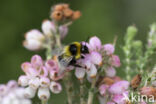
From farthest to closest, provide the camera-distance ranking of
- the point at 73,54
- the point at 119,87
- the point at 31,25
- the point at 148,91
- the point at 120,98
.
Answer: the point at 31,25 < the point at 73,54 < the point at 119,87 < the point at 120,98 < the point at 148,91

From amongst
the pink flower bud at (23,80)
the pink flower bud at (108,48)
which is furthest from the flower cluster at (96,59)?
the pink flower bud at (23,80)

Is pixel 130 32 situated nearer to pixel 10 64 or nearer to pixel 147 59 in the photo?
pixel 147 59

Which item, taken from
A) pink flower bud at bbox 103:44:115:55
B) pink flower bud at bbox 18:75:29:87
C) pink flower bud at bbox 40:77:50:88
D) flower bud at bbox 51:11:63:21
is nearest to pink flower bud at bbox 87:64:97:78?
pink flower bud at bbox 103:44:115:55

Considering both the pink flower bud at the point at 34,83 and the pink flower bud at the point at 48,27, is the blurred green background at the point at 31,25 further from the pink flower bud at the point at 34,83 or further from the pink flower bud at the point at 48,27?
the pink flower bud at the point at 34,83

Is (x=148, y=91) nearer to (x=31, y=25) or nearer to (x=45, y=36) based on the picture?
(x=45, y=36)

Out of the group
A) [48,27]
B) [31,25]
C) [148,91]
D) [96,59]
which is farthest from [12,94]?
[31,25]

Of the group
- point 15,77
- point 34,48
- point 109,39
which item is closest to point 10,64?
point 15,77
